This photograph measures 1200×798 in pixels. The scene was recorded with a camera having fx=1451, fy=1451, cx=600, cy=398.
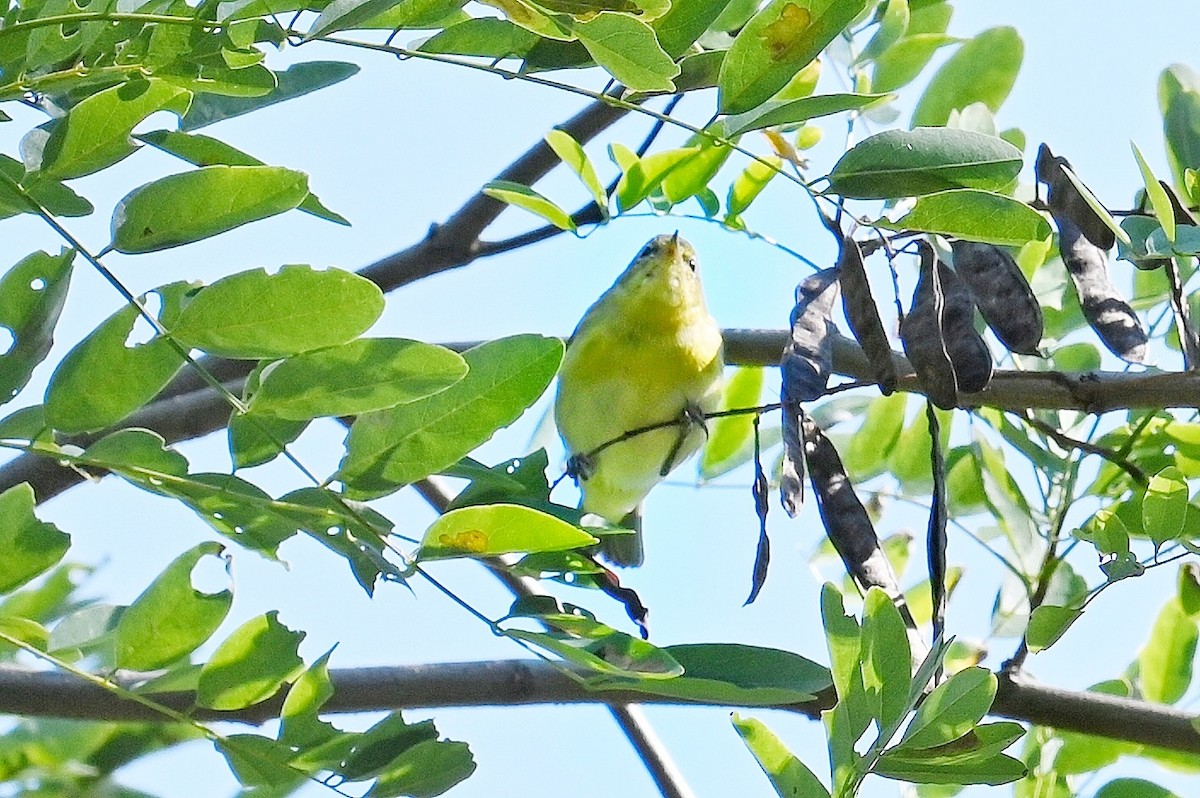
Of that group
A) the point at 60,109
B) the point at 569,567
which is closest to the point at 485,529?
the point at 569,567

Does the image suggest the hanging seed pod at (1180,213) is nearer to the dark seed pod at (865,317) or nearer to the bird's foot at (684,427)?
the dark seed pod at (865,317)

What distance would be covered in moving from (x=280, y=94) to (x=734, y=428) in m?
1.83

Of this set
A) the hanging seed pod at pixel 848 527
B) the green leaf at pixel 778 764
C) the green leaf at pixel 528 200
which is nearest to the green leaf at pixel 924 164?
the hanging seed pod at pixel 848 527

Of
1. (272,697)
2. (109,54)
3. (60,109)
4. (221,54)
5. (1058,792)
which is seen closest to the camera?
(221,54)

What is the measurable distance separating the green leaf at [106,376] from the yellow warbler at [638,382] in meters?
1.75

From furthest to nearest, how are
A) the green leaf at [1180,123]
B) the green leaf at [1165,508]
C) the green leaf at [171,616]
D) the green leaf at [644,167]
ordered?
1. the green leaf at [644,167]
2. the green leaf at [1180,123]
3. the green leaf at [1165,508]
4. the green leaf at [171,616]

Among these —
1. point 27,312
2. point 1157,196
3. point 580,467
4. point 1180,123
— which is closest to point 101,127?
point 27,312

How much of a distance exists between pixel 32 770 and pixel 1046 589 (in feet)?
5.52

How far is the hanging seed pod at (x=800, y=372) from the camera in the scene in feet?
5.21

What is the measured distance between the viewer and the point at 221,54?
1361 mm

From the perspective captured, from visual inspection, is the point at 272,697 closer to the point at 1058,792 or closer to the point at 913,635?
the point at 913,635

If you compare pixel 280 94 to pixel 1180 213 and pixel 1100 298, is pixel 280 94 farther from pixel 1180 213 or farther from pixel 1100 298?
pixel 1180 213

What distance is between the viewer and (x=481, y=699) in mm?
2029

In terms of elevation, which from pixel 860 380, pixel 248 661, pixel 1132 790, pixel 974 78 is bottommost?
pixel 1132 790
